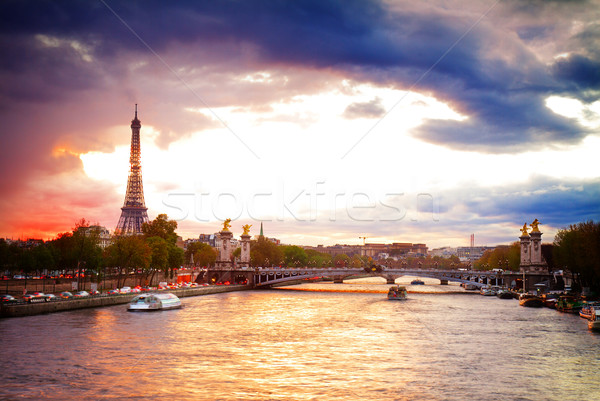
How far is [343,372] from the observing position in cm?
3291

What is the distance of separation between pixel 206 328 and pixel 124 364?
17.0 meters

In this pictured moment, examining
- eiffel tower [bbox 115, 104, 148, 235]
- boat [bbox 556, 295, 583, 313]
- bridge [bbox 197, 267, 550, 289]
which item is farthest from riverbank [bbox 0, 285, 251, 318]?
eiffel tower [bbox 115, 104, 148, 235]

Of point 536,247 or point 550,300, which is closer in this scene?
point 550,300

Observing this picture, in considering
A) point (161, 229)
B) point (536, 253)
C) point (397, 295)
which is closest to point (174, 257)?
point (161, 229)

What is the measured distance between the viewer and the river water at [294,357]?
94.1 ft

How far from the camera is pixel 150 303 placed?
2618 inches

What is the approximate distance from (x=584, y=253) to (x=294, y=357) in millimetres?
48897

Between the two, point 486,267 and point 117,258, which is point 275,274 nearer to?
point 117,258

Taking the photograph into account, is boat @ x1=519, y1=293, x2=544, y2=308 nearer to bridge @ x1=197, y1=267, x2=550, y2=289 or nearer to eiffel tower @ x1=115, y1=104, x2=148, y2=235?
bridge @ x1=197, y1=267, x2=550, y2=289

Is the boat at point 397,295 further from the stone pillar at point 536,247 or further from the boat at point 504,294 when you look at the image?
the stone pillar at point 536,247

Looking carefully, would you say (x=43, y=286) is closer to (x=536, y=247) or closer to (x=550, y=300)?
(x=550, y=300)

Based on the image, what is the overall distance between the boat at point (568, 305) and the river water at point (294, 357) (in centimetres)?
528

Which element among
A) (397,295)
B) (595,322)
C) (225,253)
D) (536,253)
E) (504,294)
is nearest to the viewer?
(595,322)

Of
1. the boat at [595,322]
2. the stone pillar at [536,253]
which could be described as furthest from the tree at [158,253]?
the stone pillar at [536,253]
